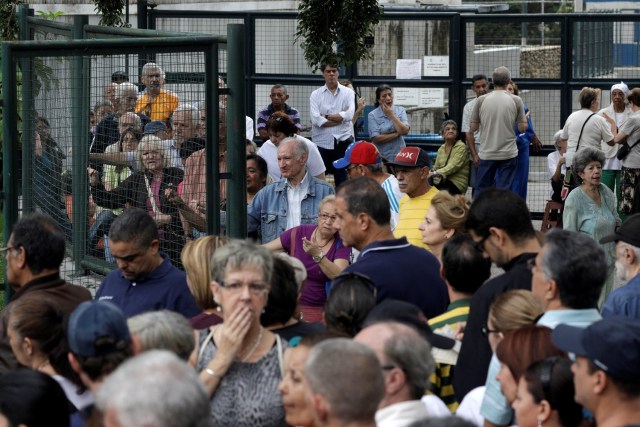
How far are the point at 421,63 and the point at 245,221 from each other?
8536mm

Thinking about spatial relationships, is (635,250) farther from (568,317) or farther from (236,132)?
(236,132)

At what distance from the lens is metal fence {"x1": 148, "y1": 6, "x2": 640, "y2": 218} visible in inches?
615

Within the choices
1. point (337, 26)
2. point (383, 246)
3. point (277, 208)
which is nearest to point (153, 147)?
point (277, 208)

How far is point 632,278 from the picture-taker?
21.6 ft

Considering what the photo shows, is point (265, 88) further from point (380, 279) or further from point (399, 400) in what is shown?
point (399, 400)

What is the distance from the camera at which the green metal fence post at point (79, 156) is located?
8.49 metres

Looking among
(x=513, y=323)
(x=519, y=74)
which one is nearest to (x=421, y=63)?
(x=519, y=74)

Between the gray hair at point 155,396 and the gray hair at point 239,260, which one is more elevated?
the gray hair at point 239,260

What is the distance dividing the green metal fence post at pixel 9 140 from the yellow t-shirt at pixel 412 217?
104 inches

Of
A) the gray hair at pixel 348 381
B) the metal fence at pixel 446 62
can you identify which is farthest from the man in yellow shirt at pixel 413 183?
the metal fence at pixel 446 62

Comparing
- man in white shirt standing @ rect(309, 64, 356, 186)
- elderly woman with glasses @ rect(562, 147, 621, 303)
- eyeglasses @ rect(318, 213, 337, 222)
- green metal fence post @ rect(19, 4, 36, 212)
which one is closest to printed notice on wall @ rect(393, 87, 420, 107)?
man in white shirt standing @ rect(309, 64, 356, 186)

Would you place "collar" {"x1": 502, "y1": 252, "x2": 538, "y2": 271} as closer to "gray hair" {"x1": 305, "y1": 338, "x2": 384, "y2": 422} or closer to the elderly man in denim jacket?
"gray hair" {"x1": 305, "y1": 338, "x2": 384, "y2": 422}

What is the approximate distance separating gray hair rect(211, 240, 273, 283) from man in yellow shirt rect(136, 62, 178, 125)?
306 centimetres

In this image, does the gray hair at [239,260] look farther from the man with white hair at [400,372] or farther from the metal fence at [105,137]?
the metal fence at [105,137]
